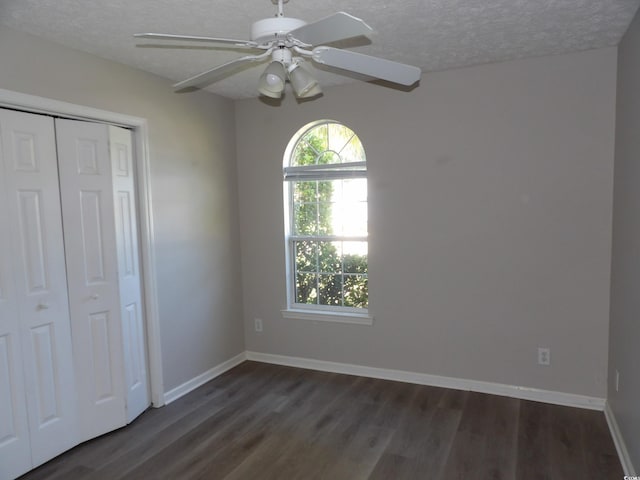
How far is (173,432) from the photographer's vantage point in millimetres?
2992

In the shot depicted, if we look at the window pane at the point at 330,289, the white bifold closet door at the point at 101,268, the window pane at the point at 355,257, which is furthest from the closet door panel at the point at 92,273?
the window pane at the point at 355,257

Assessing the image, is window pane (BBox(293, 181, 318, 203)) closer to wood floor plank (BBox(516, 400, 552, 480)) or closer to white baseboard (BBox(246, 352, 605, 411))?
white baseboard (BBox(246, 352, 605, 411))

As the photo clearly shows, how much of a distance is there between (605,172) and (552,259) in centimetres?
68

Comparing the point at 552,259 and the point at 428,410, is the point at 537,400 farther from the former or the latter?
the point at 552,259

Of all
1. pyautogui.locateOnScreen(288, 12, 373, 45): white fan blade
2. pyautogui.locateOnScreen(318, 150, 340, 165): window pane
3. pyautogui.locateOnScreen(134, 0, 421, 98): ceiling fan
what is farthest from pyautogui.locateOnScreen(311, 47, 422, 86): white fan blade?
pyautogui.locateOnScreen(318, 150, 340, 165): window pane

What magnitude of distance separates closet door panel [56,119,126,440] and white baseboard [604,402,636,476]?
311 centimetres

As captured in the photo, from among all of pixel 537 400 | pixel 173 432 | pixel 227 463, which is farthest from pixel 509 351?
pixel 173 432

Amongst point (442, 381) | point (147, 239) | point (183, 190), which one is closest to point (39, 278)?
point (147, 239)

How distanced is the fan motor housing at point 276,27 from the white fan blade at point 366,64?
151mm

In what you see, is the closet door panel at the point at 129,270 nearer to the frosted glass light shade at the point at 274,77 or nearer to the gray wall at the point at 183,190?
the gray wall at the point at 183,190

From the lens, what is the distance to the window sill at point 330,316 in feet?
12.6

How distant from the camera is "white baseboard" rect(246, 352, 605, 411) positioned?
316cm

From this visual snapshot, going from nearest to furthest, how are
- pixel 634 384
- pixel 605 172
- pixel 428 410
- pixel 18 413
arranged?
pixel 634 384 < pixel 18 413 < pixel 605 172 < pixel 428 410

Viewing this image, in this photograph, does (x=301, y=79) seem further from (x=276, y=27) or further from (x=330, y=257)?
(x=330, y=257)
